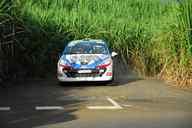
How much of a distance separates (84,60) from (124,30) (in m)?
8.34

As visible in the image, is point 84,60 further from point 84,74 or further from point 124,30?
point 124,30

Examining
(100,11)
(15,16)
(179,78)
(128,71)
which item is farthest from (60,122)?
(100,11)

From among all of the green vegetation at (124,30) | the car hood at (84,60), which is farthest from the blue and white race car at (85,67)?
the green vegetation at (124,30)

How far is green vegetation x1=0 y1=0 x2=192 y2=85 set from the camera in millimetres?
23172

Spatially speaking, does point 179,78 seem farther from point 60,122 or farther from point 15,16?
point 60,122

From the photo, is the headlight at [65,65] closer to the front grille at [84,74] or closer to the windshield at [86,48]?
the front grille at [84,74]

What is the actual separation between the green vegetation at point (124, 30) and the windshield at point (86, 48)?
2.39 meters

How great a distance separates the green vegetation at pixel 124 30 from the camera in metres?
23.2

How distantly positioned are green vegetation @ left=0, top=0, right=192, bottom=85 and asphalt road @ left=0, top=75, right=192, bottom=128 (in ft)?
4.54

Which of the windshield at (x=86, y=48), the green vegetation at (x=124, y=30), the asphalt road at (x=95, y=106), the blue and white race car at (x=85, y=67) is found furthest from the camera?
the windshield at (x=86, y=48)

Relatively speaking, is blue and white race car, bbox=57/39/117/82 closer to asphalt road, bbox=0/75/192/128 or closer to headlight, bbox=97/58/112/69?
headlight, bbox=97/58/112/69

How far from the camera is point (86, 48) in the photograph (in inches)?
944

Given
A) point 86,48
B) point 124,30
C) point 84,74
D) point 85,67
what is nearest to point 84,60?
point 85,67

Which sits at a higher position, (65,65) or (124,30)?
(124,30)
